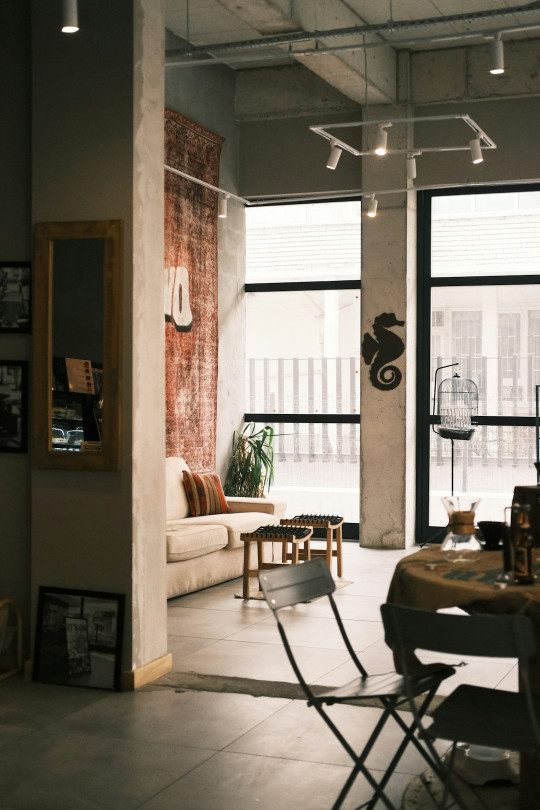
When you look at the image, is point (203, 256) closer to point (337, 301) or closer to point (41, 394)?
point (337, 301)

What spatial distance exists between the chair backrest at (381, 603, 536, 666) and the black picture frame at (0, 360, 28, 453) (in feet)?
10.2

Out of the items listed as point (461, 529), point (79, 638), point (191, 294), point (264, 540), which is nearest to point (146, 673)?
point (79, 638)

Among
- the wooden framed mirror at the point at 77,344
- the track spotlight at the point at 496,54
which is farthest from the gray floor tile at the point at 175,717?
the track spotlight at the point at 496,54

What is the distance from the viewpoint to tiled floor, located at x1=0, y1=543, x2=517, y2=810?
155 inches

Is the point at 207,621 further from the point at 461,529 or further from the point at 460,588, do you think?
the point at 460,588

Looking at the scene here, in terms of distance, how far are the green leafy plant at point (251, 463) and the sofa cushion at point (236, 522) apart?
5.14 ft

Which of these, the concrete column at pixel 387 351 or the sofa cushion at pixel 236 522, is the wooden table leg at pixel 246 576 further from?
the concrete column at pixel 387 351

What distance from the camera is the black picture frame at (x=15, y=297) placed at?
18.5 feet

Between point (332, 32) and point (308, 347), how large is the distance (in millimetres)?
4552

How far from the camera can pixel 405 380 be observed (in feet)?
33.6

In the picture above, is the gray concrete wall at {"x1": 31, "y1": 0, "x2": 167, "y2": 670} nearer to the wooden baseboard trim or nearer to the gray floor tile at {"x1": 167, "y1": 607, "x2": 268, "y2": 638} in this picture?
the wooden baseboard trim

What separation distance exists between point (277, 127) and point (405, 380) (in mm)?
3104

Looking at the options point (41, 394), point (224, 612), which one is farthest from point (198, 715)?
point (224, 612)

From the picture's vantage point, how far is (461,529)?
3.95m
